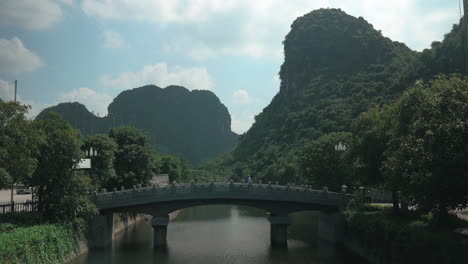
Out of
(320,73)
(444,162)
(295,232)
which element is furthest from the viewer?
(320,73)

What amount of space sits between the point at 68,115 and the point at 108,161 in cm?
13111

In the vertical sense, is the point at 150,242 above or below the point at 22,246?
below

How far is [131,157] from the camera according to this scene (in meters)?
49.7

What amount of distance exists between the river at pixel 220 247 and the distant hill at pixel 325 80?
27.3 m

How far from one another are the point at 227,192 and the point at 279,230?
5.46 metres

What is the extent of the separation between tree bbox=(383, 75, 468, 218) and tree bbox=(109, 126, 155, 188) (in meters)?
31.8

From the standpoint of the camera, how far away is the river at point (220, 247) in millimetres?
32312

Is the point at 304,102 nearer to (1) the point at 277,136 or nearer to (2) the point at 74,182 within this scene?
(1) the point at 277,136

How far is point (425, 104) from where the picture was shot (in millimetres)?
22219

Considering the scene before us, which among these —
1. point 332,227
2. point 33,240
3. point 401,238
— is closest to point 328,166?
point 332,227

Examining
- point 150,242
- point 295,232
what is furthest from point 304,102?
point 150,242

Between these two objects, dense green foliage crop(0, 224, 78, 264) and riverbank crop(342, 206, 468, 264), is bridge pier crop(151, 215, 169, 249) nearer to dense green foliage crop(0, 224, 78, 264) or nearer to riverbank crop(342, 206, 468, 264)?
dense green foliage crop(0, 224, 78, 264)

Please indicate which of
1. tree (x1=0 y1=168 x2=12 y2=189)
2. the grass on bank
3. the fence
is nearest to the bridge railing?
the fence

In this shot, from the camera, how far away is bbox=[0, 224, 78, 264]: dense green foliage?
2204cm
